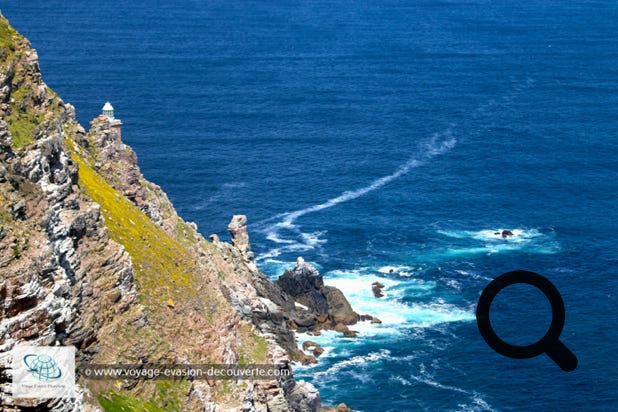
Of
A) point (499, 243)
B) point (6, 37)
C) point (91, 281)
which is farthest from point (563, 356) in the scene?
point (499, 243)

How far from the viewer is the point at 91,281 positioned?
167ft

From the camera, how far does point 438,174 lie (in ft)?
638

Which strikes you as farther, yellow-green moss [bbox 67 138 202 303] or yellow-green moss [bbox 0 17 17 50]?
yellow-green moss [bbox 67 138 202 303]

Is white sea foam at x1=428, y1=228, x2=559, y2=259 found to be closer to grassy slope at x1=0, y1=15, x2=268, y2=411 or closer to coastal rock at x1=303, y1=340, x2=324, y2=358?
coastal rock at x1=303, y1=340, x2=324, y2=358

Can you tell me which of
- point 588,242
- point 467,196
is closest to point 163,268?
point 588,242

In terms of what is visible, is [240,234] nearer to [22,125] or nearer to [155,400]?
[155,400]

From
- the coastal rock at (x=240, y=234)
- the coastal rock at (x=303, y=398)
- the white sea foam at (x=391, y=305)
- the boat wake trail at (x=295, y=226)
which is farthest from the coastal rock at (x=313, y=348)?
the boat wake trail at (x=295, y=226)

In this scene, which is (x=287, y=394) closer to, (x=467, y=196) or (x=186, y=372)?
(x=186, y=372)

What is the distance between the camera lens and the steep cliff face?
119ft

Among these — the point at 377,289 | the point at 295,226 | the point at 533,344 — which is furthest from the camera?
the point at 295,226

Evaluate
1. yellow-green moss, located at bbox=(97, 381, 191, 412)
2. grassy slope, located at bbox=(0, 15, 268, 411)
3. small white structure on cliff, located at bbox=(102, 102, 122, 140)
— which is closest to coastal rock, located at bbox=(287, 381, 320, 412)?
grassy slope, located at bbox=(0, 15, 268, 411)

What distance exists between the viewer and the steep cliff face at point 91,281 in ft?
119

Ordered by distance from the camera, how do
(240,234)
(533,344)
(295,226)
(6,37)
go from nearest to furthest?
(533,344)
(6,37)
(240,234)
(295,226)

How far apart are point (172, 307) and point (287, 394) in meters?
30.7
